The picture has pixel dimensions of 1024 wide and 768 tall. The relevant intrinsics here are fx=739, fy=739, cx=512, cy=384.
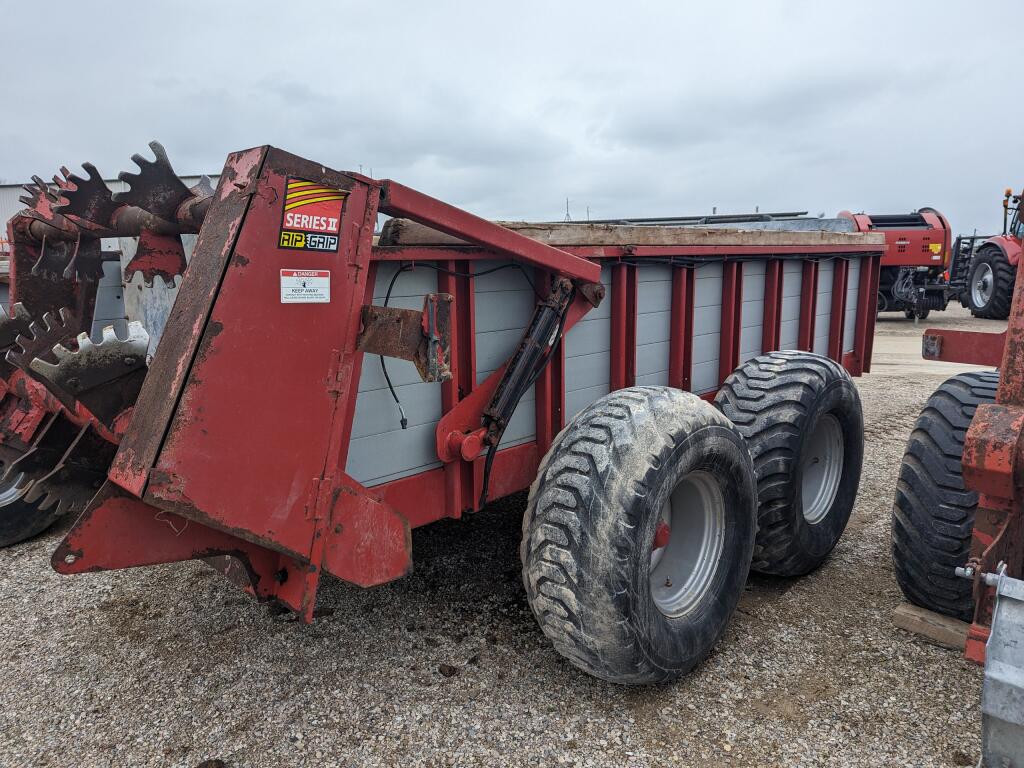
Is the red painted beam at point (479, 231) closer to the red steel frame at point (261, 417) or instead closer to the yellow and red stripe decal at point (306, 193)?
the red steel frame at point (261, 417)

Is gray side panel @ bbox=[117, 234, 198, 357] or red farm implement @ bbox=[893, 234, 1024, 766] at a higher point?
gray side panel @ bbox=[117, 234, 198, 357]

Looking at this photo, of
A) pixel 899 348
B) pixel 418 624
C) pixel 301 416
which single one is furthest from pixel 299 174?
pixel 899 348

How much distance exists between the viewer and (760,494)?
3.41 meters

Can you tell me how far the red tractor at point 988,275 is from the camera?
1561 cm

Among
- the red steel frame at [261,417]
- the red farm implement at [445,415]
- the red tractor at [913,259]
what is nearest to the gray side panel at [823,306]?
the red farm implement at [445,415]

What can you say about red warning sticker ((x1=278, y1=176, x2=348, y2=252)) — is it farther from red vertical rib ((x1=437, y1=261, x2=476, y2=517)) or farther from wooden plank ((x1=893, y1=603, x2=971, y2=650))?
wooden plank ((x1=893, y1=603, x2=971, y2=650))

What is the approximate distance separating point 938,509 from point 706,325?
1351 mm

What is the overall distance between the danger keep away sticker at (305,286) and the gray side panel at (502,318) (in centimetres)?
71

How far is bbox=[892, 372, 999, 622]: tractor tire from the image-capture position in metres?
3.10

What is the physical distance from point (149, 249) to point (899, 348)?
13.4 meters

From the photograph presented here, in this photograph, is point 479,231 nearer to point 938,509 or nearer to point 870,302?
point 938,509

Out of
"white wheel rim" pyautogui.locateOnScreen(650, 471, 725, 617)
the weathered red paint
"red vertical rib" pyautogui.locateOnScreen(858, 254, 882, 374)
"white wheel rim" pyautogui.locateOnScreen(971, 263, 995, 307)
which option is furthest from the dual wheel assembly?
"white wheel rim" pyautogui.locateOnScreen(971, 263, 995, 307)

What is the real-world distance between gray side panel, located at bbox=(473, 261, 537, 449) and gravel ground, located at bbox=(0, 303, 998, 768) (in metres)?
0.97

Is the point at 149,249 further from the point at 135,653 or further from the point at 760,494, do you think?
the point at 760,494
